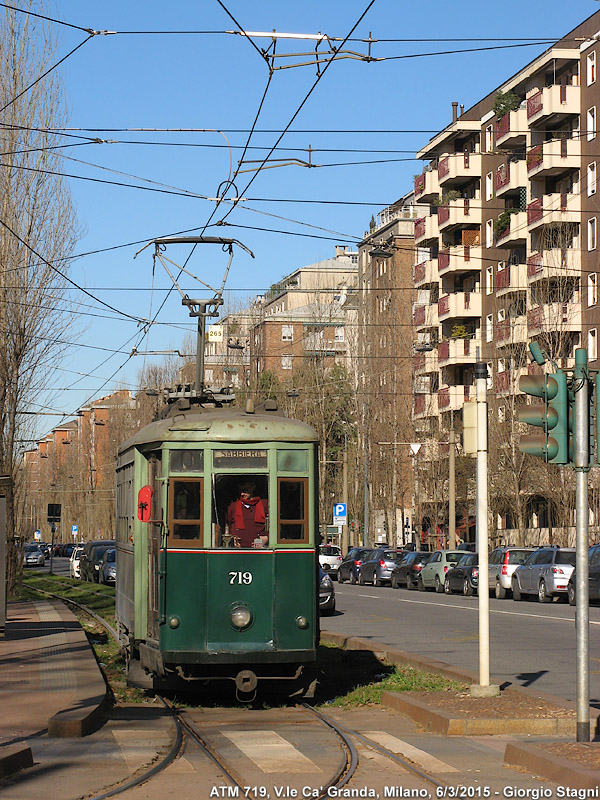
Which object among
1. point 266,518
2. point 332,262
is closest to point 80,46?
point 266,518

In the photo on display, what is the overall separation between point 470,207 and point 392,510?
1717 centimetres

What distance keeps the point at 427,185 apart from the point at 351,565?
27.2m

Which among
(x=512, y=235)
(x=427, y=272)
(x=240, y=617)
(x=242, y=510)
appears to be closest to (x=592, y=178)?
(x=512, y=235)

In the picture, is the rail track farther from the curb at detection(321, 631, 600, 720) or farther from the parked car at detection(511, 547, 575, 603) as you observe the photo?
the parked car at detection(511, 547, 575, 603)

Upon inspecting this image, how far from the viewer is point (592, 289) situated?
5331 centimetres

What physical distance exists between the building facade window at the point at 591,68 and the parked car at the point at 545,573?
25815 millimetres

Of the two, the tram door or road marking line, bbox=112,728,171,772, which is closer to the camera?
road marking line, bbox=112,728,171,772

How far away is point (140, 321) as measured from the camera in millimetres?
33875

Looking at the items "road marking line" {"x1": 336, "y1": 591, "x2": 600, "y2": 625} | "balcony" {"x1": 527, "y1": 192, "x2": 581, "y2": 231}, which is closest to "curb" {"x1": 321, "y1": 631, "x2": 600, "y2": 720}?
"road marking line" {"x1": 336, "y1": 591, "x2": 600, "y2": 625}

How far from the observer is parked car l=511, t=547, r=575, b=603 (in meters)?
34.3

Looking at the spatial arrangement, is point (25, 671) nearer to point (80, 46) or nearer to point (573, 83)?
point (80, 46)

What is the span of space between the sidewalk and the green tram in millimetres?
1051

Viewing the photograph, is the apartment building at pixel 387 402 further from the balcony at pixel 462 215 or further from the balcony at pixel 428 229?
the balcony at pixel 462 215

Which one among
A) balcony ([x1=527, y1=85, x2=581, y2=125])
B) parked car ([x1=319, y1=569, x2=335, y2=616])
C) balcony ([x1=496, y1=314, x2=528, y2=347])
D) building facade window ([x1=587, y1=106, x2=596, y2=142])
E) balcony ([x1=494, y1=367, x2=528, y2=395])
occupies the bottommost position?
parked car ([x1=319, y1=569, x2=335, y2=616])
